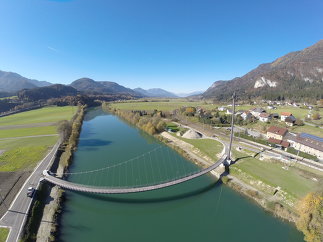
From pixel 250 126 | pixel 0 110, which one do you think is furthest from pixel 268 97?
pixel 0 110

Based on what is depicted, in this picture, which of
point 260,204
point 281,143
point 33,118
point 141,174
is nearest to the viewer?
point 260,204

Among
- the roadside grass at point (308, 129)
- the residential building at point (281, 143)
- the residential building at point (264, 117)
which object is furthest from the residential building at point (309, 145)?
the residential building at point (264, 117)

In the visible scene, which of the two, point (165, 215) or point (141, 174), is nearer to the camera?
point (165, 215)

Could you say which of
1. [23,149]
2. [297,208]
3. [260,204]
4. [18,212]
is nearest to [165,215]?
[260,204]

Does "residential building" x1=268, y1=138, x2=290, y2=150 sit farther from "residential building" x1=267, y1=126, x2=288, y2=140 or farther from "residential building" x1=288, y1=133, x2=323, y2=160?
"residential building" x1=267, y1=126, x2=288, y2=140

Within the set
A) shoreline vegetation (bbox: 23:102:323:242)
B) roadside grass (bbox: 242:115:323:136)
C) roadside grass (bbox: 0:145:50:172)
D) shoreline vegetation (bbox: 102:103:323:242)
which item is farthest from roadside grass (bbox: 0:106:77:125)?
roadside grass (bbox: 242:115:323:136)

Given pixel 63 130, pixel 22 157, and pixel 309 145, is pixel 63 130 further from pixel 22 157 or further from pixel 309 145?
pixel 309 145

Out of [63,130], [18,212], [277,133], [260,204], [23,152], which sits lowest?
[260,204]
